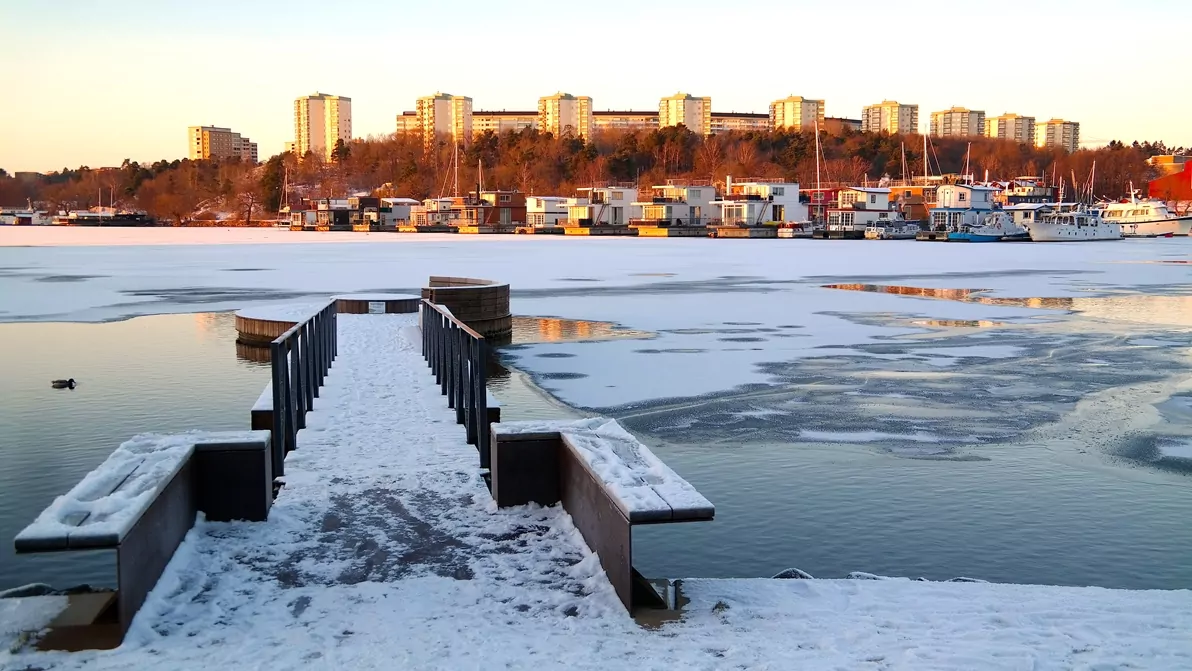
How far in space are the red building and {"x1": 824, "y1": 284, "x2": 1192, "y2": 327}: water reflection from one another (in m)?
123

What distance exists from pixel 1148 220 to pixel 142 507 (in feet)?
358

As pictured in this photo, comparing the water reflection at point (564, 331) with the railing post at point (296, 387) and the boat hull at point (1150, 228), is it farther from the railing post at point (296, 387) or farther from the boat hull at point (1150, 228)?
the boat hull at point (1150, 228)

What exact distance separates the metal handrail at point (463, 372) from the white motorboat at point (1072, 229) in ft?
270

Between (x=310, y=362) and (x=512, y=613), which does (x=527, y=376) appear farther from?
(x=512, y=613)

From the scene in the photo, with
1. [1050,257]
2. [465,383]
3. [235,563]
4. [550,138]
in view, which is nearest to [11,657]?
[235,563]

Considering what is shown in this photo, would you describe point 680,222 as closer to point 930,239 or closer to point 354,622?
point 930,239

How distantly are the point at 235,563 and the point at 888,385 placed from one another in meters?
9.19

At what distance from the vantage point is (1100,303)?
24219 mm

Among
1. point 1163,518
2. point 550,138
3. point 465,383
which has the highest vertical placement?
point 550,138

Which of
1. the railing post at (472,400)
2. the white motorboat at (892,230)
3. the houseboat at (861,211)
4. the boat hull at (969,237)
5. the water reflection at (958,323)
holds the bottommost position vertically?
the water reflection at (958,323)

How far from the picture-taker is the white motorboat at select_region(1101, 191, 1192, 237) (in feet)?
323

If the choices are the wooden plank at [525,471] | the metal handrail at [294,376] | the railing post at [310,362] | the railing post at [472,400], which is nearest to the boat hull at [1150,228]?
the metal handrail at [294,376]

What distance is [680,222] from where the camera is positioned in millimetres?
104375

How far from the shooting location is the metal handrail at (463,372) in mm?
7723
